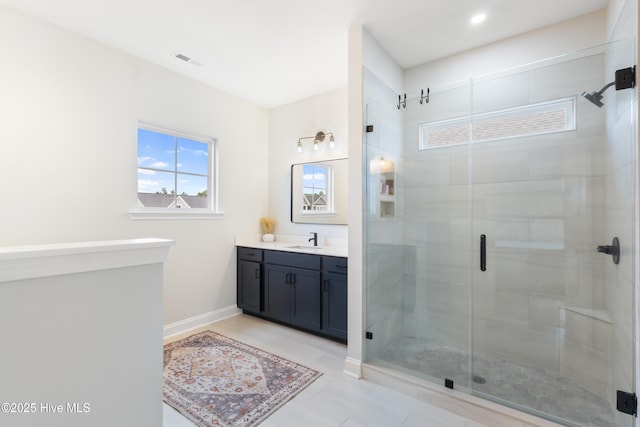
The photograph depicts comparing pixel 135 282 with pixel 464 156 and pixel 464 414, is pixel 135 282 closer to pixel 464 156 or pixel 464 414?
pixel 464 414

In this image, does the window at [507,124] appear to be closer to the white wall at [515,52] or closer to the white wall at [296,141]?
the white wall at [515,52]

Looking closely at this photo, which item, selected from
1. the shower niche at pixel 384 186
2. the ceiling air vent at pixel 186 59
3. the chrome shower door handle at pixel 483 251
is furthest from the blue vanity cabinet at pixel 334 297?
the ceiling air vent at pixel 186 59

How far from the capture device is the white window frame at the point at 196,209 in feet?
9.34

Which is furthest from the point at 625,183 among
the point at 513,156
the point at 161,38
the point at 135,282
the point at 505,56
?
the point at 161,38

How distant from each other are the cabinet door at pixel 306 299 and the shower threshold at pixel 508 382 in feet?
2.59

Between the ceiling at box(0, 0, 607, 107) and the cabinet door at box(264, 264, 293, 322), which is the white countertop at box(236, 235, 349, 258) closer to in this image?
the cabinet door at box(264, 264, 293, 322)

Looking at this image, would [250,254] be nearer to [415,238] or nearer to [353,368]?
[353,368]

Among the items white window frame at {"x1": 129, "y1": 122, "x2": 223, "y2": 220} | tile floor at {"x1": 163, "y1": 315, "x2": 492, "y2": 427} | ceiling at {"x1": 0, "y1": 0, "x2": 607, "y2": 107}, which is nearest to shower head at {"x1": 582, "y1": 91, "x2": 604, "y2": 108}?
ceiling at {"x1": 0, "y1": 0, "x2": 607, "y2": 107}

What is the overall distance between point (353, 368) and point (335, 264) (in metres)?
0.89

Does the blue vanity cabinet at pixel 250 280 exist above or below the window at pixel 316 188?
below

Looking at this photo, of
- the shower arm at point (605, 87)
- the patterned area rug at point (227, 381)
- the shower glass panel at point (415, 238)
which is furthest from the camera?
the shower glass panel at point (415, 238)

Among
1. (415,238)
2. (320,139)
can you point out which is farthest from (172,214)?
(415,238)

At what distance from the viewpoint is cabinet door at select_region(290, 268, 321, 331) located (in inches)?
117

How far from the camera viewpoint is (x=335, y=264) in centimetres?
284
